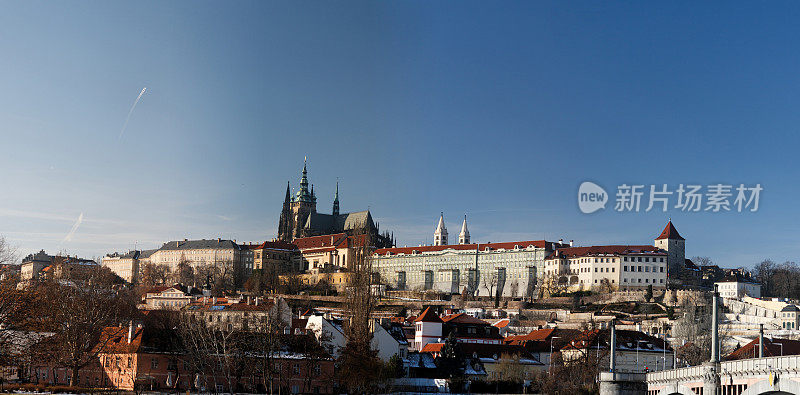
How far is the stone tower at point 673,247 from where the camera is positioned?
5655 inches

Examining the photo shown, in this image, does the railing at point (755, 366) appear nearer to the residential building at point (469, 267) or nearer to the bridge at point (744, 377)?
the bridge at point (744, 377)

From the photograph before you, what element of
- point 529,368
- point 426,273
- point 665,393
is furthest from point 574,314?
point 665,393

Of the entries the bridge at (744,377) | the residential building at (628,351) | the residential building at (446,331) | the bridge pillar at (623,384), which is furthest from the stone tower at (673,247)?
the bridge at (744,377)

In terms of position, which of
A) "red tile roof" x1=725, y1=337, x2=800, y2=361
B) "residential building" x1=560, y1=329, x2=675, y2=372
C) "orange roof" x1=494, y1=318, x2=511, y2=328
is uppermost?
"red tile roof" x1=725, y1=337, x2=800, y2=361

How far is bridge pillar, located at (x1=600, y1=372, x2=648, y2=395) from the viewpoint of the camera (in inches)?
1809

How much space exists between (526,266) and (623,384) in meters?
107

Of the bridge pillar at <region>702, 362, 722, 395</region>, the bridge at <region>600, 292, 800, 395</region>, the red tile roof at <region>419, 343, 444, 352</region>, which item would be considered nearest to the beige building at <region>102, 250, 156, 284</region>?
the red tile roof at <region>419, 343, 444, 352</region>

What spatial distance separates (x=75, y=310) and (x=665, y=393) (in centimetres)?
3584

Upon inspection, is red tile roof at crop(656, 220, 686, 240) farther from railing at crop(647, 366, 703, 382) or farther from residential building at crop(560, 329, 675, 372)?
railing at crop(647, 366, 703, 382)

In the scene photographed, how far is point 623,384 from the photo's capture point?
46.3 metres

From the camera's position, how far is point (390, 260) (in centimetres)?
17062

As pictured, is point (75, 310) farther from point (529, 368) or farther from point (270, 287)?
point (270, 287)

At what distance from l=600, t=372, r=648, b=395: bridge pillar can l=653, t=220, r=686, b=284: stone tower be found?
327ft

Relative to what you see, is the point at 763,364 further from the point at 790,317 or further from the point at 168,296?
the point at 168,296
